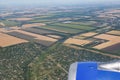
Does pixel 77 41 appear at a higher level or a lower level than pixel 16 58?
lower

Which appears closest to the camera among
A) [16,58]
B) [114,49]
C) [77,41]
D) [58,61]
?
[58,61]

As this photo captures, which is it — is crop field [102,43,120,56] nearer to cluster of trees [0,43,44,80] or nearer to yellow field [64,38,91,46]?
yellow field [64,38,91,46]

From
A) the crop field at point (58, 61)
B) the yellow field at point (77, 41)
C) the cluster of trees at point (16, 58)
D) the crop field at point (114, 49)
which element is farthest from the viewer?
the yellow field at point (77, 41)

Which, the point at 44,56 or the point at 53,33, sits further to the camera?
the point at 53,33

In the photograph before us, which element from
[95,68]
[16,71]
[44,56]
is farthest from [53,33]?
[95,68]

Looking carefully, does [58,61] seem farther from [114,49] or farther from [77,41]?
[77,41]

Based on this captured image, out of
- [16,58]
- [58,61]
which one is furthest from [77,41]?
[16,58]

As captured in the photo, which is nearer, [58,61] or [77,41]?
[58,61]

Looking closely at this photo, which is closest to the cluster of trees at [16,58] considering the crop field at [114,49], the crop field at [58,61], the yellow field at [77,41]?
the crop field at [58,61]

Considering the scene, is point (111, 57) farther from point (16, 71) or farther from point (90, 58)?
point (16, 71)

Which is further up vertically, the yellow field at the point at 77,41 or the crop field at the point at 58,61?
the crop field at the point at 58,61

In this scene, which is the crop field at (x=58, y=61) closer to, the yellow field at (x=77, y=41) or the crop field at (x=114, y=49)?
the crop field at (x=114, y=49)
